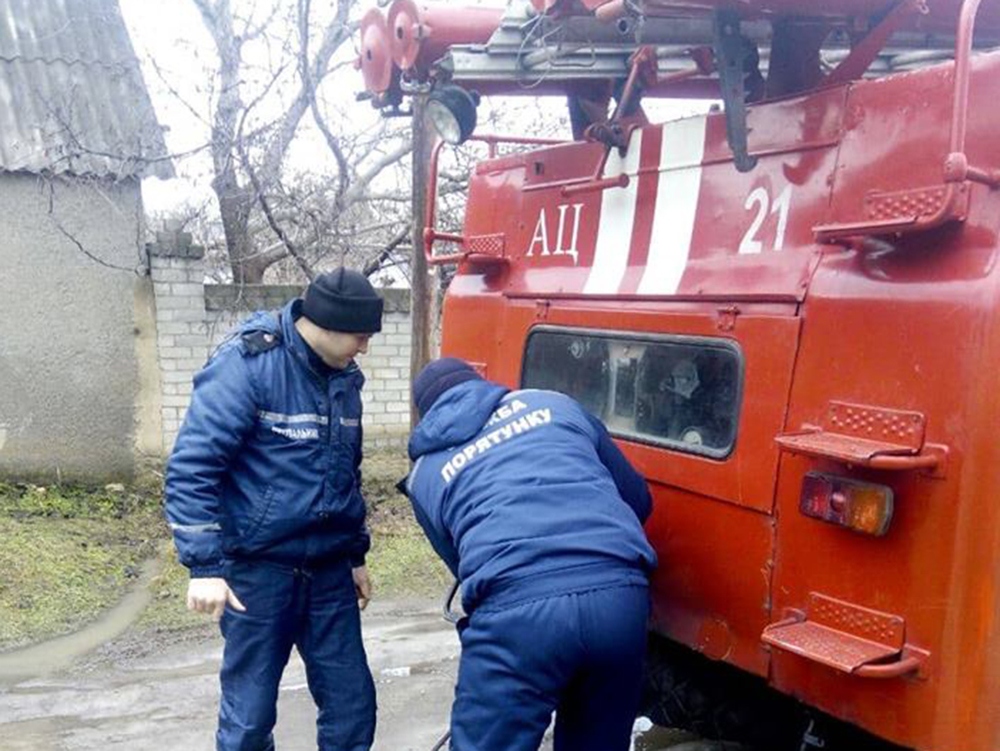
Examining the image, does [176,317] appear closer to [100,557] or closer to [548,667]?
[100,557]

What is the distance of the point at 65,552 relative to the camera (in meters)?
6.32

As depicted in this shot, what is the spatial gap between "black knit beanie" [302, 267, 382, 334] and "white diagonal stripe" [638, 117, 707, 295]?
2.80 ft

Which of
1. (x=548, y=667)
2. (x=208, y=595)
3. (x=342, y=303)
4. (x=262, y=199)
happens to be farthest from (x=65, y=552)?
(x=548, y=667)

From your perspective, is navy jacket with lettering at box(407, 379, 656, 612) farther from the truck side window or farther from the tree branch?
the tree branch

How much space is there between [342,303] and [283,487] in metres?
0.60

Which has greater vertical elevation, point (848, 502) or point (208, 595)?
point (848, 502)

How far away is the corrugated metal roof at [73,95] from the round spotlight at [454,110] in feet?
16.1

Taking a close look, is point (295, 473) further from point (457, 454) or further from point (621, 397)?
point (621, 397)

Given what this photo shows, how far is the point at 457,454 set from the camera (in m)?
2.66

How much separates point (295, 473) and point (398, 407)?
18.2 ft

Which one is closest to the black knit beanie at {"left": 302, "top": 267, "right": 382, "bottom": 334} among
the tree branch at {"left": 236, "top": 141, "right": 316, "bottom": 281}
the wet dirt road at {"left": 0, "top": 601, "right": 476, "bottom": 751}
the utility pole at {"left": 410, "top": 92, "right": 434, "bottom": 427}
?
the wet dirt road at {"left": 0, "top": 601, "right": 476, "bottom": 751}

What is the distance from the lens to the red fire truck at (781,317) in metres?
2.00

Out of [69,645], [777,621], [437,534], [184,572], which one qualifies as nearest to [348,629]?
[437,534]

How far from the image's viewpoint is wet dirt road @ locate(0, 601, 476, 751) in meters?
4.12
